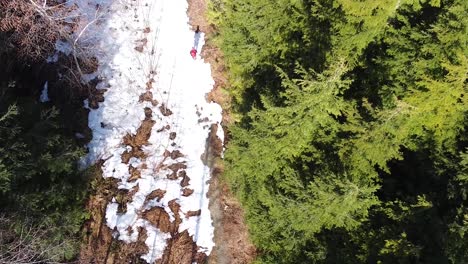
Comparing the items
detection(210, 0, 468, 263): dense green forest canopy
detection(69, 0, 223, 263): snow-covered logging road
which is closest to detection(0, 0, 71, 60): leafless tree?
detection(69, 0, 223, 263): snow-covered logging road

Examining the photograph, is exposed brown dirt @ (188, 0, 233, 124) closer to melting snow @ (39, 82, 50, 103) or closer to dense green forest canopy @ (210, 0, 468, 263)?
dense green forest canopy @ (210, 0, 468, 263)

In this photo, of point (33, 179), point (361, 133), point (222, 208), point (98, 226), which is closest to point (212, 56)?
point (222, 208)

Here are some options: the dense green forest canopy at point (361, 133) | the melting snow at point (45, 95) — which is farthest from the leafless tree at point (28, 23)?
the dense green forest canopy at point (361, 133)

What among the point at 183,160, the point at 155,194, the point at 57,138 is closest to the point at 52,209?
the point at 57,138

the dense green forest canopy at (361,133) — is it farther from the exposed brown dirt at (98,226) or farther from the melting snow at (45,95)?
the melting snow at (45,95)

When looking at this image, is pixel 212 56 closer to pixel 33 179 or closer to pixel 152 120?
pixel 152 120

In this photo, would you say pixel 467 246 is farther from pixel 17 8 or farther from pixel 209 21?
pixel 17 8
